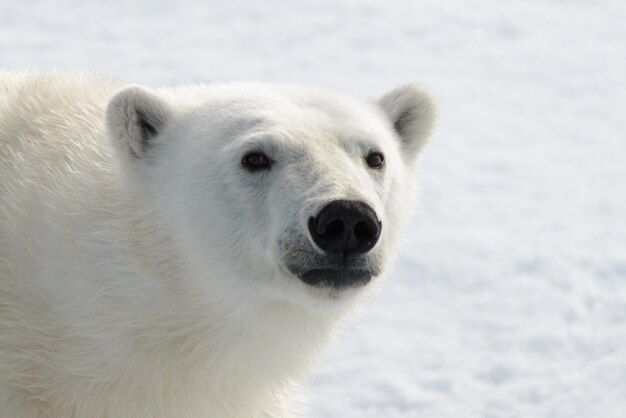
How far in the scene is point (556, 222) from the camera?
10.7 metres

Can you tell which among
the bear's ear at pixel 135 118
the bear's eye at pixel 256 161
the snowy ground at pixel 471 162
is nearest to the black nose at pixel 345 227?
the bear's eye at pixel 256 161

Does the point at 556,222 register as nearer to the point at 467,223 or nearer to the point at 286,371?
the point at 467,223

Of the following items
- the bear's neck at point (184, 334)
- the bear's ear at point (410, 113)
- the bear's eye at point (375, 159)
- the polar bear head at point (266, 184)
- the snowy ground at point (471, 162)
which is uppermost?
the snowy ground at point (471, 162)

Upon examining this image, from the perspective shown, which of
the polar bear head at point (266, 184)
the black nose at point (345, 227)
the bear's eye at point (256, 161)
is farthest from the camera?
the bear's eye at point (256, 161)

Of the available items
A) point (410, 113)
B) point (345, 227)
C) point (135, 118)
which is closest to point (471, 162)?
point (410, 113)

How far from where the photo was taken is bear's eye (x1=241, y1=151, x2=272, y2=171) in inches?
219

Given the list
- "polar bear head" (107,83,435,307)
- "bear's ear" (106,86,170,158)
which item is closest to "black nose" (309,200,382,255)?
"polar bear head" (107,83,435,307)

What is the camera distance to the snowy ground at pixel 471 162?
846 cm

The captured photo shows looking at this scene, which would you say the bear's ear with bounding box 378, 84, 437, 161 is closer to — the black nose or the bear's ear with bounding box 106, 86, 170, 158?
the bear's ear with bounding box 106, 86, 170, 158

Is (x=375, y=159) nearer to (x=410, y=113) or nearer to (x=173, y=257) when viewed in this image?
(x=410, y=113)

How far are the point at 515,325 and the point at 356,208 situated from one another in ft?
14.3

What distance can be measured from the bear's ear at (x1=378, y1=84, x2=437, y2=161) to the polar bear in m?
0.42

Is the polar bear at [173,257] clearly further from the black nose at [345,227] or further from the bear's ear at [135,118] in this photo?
the black nose at [345,227]

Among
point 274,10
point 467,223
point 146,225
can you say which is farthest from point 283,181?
point 274,10
